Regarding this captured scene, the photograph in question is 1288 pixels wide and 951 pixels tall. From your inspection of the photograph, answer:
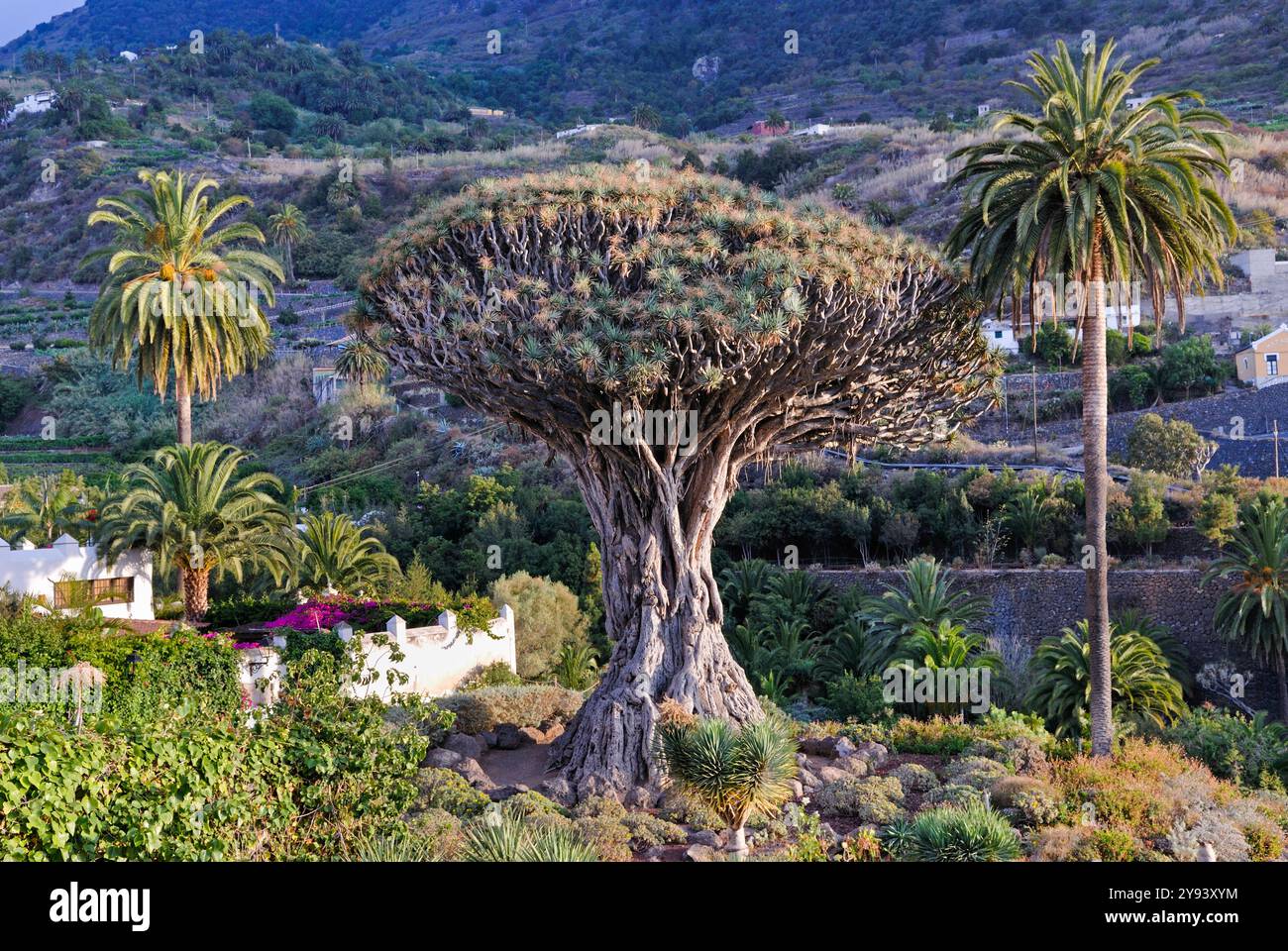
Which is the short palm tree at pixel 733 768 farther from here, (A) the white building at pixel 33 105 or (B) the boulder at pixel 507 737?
(A) the white building at pixel 33 105

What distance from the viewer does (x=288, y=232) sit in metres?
83.1

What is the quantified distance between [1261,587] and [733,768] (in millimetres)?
21220

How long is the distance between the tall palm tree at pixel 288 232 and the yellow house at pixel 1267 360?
177ft

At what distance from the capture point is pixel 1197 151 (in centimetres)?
2056

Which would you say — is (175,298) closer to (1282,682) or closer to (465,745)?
(465,745)

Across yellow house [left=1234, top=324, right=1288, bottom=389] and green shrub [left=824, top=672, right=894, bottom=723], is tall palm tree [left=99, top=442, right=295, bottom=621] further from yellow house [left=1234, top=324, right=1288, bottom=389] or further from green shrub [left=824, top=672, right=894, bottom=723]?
yellow house [left=1234, top=324, right=1288, bottom=389]

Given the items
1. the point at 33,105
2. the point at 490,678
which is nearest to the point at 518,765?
the point at 490,678

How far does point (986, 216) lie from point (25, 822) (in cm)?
1626

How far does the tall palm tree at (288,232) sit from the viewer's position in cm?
8250

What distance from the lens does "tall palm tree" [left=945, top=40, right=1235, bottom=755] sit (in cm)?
2020

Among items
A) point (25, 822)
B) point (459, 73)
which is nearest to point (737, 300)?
point (25, 822)

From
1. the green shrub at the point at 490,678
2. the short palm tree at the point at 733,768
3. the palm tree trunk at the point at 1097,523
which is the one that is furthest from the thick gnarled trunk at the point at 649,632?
the green shrub at the point at 490,678

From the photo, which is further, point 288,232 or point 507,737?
point 288,232

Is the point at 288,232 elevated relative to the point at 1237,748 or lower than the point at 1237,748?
elevated
